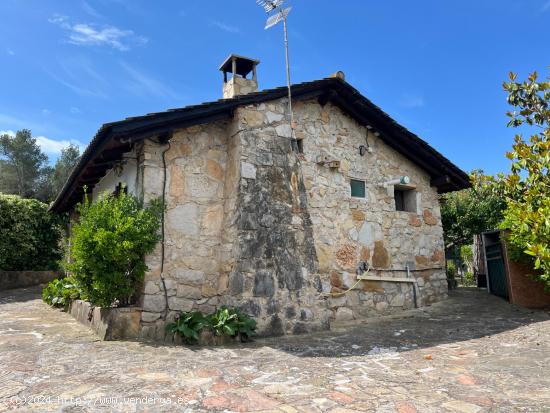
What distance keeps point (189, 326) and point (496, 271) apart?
755 cm

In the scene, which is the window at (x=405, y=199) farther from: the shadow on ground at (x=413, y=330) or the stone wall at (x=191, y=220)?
the stone wall at (x=191, y=220)

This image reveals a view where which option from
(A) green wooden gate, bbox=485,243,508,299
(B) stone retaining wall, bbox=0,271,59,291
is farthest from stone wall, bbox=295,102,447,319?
(B) stone retaining wall, bbox=0,271,59,291

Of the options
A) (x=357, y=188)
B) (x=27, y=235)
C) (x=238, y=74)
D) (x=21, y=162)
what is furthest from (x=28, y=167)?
(x=357, y=188)

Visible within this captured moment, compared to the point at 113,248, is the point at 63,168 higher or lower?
higher

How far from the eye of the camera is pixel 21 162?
27.0 meters

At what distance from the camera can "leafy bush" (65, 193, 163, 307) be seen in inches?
228

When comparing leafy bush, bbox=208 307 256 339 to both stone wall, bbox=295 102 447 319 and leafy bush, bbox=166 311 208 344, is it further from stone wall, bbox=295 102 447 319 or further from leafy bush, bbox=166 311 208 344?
stone wall, bbox=295 102 447 319

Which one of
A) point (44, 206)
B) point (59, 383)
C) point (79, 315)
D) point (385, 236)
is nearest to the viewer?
point (59, 383)

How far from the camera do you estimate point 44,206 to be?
14133 millimetres

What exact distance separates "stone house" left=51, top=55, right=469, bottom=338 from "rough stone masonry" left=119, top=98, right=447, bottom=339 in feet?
0.06

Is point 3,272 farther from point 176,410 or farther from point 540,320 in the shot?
point 540,320

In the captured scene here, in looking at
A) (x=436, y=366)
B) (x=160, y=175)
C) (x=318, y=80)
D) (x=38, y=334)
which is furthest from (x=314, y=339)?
(x=318, y=80)

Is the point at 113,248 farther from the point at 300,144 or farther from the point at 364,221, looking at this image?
the point at 364,221

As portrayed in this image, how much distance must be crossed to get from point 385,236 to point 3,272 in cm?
1091
